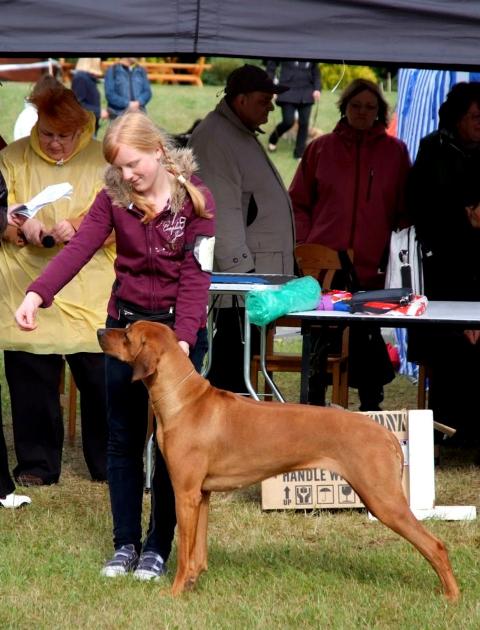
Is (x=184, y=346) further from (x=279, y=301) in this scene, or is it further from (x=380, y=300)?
(x=380, y=300)

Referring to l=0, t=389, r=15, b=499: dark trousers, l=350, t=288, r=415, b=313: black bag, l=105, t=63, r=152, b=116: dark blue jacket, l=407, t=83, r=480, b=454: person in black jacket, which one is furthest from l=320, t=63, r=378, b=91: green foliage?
l=0, t=389, r=15, b=499: dark trousers

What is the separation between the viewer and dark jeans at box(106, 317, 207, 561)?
436 cm

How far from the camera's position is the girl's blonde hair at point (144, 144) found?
162 inches

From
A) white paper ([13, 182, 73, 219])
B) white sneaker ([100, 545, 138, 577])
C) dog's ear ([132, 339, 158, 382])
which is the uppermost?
white paper ([13, 182, 73, 219])

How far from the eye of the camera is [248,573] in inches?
180

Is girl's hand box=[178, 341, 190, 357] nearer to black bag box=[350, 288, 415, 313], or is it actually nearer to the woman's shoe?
black bag box=[350, 288, 415, 313]

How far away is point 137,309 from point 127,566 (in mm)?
998

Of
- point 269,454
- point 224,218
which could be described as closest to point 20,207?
point 224,218

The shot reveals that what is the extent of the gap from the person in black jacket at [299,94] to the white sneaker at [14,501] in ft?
49.9

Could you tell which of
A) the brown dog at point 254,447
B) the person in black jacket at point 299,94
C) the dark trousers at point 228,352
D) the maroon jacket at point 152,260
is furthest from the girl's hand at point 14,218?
the person in black jacket at point 299,94

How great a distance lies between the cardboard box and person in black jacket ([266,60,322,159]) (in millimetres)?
14981

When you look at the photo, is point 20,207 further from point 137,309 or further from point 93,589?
point 93,589

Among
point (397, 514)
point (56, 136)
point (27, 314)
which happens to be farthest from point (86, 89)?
point (397, 514)

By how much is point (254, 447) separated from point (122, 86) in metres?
17.7
